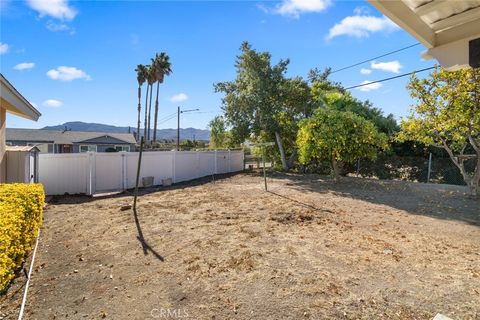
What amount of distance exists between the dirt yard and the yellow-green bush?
398 millimetres

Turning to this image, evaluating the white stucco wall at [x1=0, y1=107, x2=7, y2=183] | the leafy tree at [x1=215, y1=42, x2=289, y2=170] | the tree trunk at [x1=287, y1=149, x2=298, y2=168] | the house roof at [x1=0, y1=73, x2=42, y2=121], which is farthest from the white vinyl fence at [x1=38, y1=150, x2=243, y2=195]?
the tree trunk at [x1=287, y1=149, x2=298, y2=168]

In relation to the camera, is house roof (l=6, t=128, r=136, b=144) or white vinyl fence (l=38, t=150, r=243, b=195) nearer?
white vinyl fence (l=38, t=150, r=243, b=195)

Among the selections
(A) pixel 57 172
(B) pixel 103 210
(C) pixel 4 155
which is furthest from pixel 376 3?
(A) pixel 57 172

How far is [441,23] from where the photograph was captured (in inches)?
84.0

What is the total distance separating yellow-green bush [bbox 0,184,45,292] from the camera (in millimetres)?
3277

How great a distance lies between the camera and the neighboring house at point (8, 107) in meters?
5.37

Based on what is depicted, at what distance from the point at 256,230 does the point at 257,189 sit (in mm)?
5626

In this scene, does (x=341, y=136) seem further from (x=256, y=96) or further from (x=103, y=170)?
(x=103, y=170)

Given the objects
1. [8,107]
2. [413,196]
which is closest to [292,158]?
[413,196]

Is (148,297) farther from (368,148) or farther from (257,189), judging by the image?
(368,148)

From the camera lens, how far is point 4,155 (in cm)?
784

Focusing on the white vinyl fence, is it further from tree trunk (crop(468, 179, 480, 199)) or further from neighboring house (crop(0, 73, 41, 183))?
tree trunk (crop(468, 179, 480, 199))

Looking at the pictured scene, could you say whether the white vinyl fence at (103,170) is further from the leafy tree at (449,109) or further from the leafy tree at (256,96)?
the leafy tree at (449,109)

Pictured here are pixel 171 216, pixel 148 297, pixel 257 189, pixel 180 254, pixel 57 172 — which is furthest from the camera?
pixel 257 189
